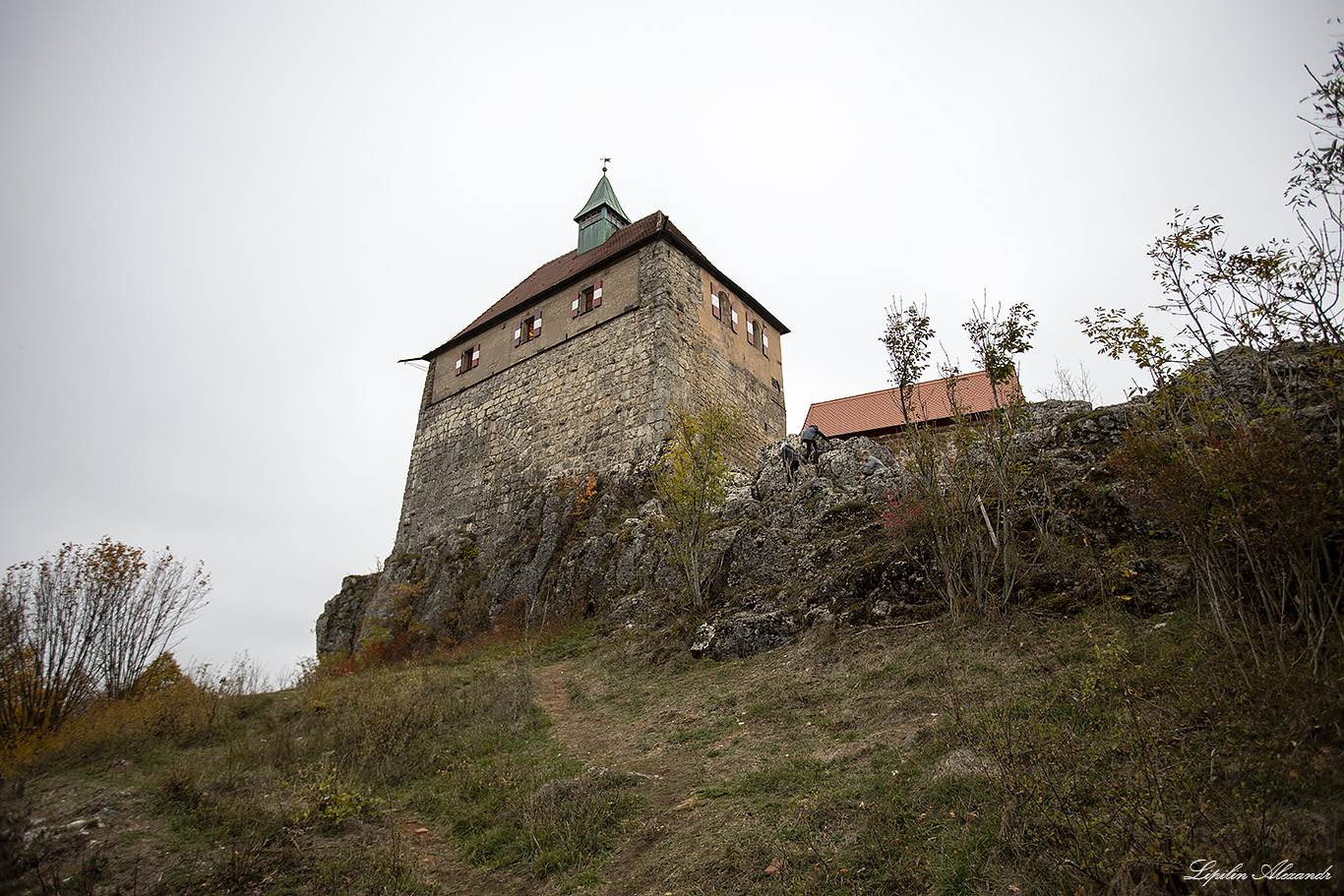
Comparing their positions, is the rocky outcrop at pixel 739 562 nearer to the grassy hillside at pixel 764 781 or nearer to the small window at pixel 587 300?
the grassy hillside at pixel 764 781

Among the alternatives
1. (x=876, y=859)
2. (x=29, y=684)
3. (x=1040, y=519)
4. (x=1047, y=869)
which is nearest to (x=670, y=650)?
(x=1040, y=519)

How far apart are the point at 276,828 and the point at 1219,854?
7292 mm

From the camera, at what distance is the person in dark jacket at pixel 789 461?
15.2m

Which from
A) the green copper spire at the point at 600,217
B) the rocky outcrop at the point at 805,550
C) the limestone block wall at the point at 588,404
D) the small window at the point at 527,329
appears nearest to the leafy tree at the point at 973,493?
the rocky outcrop at the point at 805,550

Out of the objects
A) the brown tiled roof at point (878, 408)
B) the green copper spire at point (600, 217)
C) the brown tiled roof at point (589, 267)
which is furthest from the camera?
the green copper spire at point (600, 217)

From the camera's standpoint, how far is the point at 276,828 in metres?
6.33

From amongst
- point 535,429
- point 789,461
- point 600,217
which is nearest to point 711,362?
point 535,429

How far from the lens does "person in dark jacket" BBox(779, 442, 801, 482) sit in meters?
15.2

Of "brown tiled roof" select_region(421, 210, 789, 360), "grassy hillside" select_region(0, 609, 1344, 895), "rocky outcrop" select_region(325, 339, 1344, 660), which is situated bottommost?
"grassy hillside" select_region(0, 609, 1344, 895)

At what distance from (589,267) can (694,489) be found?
12036 millimetres

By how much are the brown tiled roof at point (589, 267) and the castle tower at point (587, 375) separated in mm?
74

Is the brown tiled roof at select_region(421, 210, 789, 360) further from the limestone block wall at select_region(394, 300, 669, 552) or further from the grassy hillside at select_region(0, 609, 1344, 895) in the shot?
the grassy hillside at select_region(0, 609, 1344, 895)

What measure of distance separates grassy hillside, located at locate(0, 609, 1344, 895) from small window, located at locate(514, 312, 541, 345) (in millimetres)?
15366

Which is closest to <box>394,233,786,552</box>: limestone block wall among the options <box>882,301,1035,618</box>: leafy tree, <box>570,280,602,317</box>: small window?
<box>570,280,602,317</box>: small window
